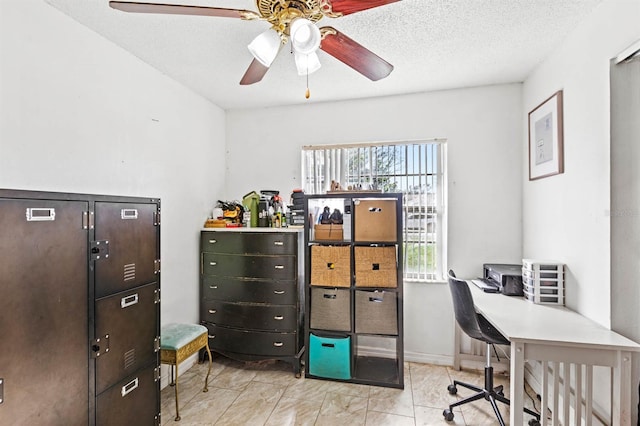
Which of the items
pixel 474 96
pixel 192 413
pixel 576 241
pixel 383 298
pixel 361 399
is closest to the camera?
pixel 576 241

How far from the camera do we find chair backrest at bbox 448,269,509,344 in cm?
214

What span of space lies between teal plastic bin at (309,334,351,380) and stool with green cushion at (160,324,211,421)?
2.92 ft

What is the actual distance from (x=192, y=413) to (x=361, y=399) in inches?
49.0

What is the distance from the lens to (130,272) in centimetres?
185

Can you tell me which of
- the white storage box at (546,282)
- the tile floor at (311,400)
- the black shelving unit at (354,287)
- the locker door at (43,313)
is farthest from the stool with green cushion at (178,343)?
the white storage box at (546,282)

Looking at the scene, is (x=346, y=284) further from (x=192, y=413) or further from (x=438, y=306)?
(x=192, y=413)

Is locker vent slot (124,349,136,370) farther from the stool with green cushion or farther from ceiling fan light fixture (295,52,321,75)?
ceiling fan light fixture (295,52,321,75)

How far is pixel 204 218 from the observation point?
323cm

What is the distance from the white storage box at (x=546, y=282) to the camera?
2152 mm

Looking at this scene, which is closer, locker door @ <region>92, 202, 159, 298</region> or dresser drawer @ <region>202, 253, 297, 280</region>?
locker door @ <region>92, 202, 159, 298</region>

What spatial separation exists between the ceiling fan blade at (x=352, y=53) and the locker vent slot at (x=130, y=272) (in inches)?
62.9

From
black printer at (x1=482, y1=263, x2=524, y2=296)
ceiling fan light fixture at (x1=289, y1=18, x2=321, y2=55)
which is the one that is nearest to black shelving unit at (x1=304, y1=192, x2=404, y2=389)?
black printer at (x1=482, y1=263, x2=524, y2=296)

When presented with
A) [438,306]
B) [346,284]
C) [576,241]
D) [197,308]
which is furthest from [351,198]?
[197,308]

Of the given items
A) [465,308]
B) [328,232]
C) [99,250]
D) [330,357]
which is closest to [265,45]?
[99,250]
